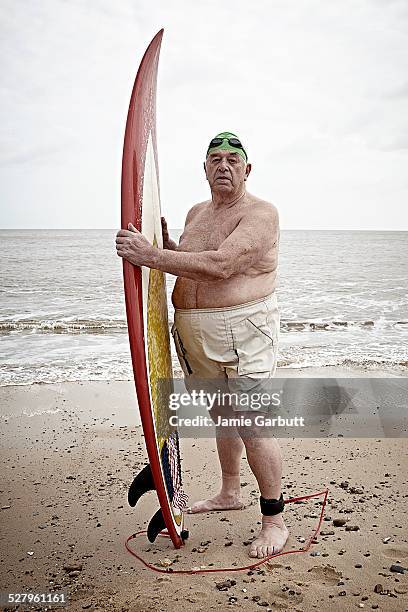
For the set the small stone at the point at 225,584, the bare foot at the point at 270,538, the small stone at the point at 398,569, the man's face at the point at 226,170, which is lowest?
the small stone at the point at 398,569

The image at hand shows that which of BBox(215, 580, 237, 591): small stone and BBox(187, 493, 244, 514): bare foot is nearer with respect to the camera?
BBox(215, 580, 237, 591): small stone

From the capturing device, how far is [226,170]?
2.94m

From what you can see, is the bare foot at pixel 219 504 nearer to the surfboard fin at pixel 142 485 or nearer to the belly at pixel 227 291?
the surfboard fin at pixel 142 485

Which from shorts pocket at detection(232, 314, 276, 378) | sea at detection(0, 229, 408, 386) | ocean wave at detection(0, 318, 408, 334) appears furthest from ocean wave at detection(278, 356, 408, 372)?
shorts pocket at detection(232, 314, 276, 378)

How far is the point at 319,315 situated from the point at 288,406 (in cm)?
650

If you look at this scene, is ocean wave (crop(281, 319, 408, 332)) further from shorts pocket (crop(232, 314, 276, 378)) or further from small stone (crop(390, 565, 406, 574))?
small stone (crop(390, 565, 406, 574))

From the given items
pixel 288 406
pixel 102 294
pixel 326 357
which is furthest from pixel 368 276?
pixel 288 406

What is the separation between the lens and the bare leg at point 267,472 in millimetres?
2941

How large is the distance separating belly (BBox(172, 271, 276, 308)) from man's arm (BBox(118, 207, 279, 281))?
0.07 meters

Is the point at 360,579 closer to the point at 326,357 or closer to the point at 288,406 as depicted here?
the point at 288,406

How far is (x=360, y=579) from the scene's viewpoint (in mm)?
2645

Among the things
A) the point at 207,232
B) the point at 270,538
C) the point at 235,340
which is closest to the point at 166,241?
the point at 207,232

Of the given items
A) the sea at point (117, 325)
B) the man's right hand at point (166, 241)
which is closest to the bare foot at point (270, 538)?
the man's right hand at point (166, 241)

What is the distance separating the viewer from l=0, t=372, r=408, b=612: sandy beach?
8.42 feet
